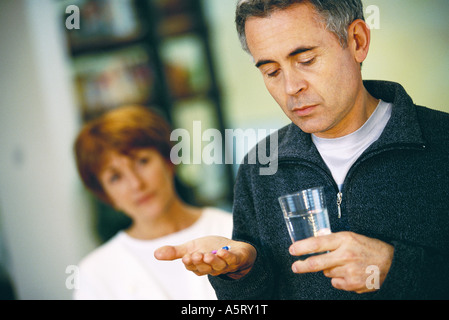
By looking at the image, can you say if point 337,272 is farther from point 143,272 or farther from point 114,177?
point 114,177

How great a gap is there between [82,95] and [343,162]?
217 centimetres

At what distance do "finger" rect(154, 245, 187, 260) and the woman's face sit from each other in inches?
42.4

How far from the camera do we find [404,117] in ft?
3.59

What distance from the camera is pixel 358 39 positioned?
3.85ft

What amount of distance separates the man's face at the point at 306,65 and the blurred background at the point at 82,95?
1361mm

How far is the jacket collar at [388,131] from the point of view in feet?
3.50

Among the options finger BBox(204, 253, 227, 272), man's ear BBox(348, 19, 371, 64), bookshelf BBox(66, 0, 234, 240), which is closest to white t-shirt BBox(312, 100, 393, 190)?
man's ear BBox(348, 19, 371, 64)

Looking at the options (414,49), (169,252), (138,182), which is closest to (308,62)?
(169,252)

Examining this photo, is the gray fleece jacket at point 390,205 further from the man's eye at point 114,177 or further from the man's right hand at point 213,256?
the man's eye at point 114,177

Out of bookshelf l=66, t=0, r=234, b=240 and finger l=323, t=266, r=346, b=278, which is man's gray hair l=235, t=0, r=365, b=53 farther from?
bookshelf l=66, t=0, r=234, b=240

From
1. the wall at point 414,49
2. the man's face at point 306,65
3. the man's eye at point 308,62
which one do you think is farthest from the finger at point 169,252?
the wall at point 414,49

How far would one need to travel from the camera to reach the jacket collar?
3.50ft

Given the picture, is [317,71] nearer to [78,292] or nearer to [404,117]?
[404,117]
